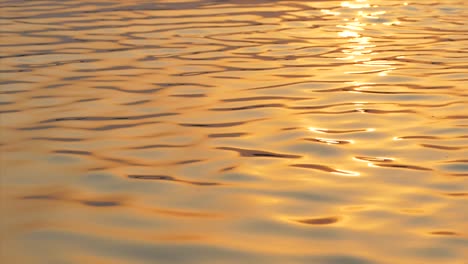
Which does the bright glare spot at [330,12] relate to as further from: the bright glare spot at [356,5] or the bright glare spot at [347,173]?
the bright glare spot at [347,173]

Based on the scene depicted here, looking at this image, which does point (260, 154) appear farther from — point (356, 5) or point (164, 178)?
point (356, 5)

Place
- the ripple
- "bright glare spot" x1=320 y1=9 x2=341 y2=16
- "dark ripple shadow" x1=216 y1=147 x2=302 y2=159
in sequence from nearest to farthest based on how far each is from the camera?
the ripple → "dark ripple shadow" x1=216 y1=147 x2=302 y2=159 → "bright glare spot" x1=320 y1=9 x2=341 y2=16

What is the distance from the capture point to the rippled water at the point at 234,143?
8.92 feet

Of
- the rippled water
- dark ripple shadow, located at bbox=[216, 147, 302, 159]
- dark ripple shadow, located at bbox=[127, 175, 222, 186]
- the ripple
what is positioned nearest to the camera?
the rippled water

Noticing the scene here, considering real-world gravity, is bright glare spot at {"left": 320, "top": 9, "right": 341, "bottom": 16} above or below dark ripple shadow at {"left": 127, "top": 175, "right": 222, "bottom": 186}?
below

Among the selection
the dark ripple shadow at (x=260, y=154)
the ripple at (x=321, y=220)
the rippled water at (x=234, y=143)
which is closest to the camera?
the rippled water at (x=234, y=143)

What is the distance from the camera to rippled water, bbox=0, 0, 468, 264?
2719mm

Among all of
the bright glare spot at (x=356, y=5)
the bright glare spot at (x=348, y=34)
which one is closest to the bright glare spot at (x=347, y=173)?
the bright glare spot at (x=348, y=34)

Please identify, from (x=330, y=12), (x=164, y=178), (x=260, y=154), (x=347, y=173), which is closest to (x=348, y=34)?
(x=330, y=12)

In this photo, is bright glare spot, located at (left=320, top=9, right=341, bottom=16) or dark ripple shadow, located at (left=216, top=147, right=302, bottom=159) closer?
dark ripple shadow, located at (left=216, top=147, right=302, bottom=159)

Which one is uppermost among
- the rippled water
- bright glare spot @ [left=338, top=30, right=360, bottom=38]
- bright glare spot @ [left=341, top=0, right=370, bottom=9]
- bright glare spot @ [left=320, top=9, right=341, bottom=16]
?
the rippled water

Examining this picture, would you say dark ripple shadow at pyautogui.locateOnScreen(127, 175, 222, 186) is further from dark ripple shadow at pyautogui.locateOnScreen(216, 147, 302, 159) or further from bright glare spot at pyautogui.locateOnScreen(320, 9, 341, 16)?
bright glare spot at pyautogui.locateOnScreen(320, 9, 341, 16)

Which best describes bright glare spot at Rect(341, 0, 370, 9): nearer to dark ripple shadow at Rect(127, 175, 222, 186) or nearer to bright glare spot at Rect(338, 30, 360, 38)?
bright glare spot at Rect(338, 30, 360, 38)

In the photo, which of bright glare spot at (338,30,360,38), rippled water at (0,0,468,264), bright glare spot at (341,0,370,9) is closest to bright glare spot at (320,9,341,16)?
bright glare spot at (341,0,370,9)
